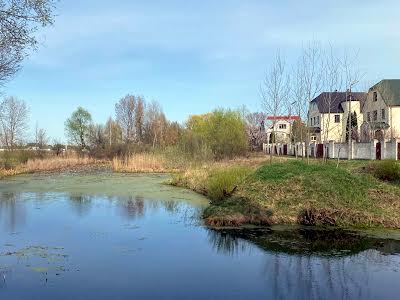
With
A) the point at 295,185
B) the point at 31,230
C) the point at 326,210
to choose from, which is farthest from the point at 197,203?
the point at 31,230

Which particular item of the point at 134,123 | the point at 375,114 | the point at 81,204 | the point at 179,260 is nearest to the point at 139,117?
the point at 134,123

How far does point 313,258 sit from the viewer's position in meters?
7.57

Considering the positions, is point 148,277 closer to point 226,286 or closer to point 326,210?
point 226,286

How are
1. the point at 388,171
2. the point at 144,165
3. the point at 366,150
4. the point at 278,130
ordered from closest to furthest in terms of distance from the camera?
the point at 388,171, the point at 366,150, the point at 144,165, the point at 278,130

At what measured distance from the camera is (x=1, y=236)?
30.5ft

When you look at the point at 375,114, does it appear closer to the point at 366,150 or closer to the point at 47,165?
the point at 366,150

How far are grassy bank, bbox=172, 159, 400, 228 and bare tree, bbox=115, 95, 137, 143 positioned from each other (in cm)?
4590

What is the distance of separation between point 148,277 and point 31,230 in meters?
4.66

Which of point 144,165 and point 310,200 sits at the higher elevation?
point 144,165

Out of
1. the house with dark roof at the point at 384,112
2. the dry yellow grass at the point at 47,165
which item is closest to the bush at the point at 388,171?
the dry yellow grass at the point at 47,165

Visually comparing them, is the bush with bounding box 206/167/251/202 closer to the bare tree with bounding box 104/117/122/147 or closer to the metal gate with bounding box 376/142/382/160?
the metal gate with bounding box 376/142/382/160

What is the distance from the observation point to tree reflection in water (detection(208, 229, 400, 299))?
5977 mm

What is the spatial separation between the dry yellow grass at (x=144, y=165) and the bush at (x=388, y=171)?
62.1ft

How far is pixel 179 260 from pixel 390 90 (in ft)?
126
